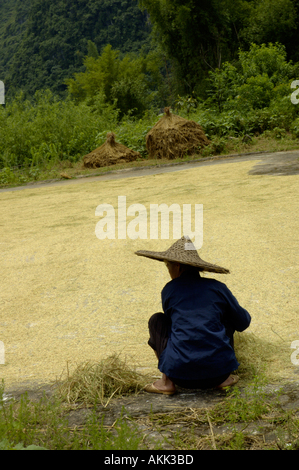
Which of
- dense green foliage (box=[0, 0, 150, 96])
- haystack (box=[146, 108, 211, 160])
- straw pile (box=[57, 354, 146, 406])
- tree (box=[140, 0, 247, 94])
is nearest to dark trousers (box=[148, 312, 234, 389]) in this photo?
straw pile (box=[57, 354, 146, 406])

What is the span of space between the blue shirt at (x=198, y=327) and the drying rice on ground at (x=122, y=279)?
353mm

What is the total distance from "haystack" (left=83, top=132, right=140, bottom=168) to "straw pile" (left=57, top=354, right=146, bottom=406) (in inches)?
394

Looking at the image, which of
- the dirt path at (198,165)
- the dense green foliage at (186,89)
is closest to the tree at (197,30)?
the dense green foliage at (186,89)

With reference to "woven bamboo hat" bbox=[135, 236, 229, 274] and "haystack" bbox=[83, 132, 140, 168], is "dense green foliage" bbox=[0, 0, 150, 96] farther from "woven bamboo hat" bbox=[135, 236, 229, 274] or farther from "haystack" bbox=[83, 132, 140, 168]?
"woven bamboo hat" bbox=[135, 236, 229, 274]

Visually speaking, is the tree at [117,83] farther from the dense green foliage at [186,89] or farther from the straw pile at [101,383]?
the straw pile at [101,383]

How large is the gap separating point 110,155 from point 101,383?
33.8 ft

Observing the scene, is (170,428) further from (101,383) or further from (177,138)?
(177,138)

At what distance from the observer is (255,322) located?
320 cm

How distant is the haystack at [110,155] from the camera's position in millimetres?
12172

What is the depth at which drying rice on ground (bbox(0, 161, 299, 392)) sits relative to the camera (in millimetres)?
2906

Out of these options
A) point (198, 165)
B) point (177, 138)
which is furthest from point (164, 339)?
point (177, 138)

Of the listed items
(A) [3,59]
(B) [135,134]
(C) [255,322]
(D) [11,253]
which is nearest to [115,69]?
(B) [135,134]

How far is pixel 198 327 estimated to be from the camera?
2184 millimetres
